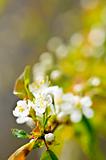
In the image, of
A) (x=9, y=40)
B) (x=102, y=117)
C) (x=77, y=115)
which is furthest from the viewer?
(x=9, y=40)

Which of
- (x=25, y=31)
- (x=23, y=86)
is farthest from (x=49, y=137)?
(x=25, y=31)

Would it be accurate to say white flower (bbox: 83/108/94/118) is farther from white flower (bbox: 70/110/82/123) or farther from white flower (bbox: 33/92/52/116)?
white flower (bbox: 33/92/52/116)

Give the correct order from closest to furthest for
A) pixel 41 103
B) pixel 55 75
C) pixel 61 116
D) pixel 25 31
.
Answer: pixel 41 103 < pixel 61 116 < pixel 55 75 < pixel 25 31

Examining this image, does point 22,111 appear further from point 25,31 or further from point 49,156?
point 25,31

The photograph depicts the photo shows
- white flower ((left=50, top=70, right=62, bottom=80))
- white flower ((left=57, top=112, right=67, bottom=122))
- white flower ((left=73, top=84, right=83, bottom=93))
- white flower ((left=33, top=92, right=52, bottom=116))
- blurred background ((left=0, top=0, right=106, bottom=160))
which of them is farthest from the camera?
blurred background ((left=0, top=0, right=106, bottom=160))

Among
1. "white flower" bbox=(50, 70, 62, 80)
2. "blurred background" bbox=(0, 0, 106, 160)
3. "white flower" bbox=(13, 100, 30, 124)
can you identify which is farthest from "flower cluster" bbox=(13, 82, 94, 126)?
"blurred background" bbox=(0, 0, 106, 160)

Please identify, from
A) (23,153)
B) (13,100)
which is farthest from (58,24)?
(23,153)

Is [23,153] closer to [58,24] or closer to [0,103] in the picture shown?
[0,103]

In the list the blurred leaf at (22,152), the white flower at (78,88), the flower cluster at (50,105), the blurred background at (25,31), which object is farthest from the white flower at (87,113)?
the blurred background at (25,31)

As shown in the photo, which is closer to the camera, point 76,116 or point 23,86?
point 23,86
